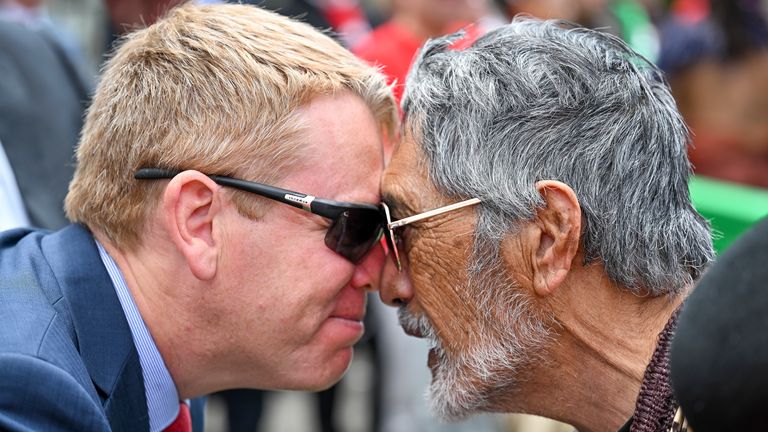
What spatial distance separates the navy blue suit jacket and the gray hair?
3.19ft

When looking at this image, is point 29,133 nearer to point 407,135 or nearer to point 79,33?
point 407,135

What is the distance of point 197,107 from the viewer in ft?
9.25

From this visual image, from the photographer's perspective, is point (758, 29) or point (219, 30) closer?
point (219, 30)

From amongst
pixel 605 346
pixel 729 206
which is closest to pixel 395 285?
pixel 605 346

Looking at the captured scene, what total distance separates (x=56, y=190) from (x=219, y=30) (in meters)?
1.27

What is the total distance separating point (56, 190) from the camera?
12.7 feet

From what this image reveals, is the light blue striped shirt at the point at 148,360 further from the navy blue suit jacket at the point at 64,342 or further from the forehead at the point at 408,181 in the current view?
the forehead at the point at 408,181

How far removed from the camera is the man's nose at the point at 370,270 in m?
3.06

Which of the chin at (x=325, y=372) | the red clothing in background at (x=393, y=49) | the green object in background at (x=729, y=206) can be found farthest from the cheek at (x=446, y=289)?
the red clothing in background at (x=393, y=49)

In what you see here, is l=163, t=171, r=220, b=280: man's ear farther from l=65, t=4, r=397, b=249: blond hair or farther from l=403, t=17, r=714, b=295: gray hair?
l=403, t=17, r=714, b=295: gray hair

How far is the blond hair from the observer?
2812 millimetres

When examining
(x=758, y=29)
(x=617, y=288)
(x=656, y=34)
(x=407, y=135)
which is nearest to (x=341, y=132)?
(x=407, y=135)

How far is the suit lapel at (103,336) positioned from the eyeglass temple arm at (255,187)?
0.28 metres

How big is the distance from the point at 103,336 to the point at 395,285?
2.91 ft
